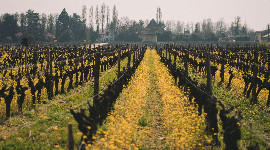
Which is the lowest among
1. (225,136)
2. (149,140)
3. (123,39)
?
(149,140)

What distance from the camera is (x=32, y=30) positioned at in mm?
75750

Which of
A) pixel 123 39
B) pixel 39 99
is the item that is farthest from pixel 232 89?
pixel 123 39

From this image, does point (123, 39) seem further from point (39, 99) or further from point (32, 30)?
point (39, 99)

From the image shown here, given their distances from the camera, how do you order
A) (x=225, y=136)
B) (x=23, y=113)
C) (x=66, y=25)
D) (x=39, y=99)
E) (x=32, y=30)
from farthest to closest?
(x=66, y=25), (x=32, y=30), (x=39, y=99), (x=23, y=113), (x=225, y=136)

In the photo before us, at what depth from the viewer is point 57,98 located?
31.5 feet

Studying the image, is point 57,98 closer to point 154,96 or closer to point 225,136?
point 154,96

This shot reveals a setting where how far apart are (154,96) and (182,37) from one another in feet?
244

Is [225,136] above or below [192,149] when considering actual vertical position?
above

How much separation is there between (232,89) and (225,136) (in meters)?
7.47

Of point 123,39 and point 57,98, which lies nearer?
point 57,98

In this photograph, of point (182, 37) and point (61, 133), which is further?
point (182, 37)

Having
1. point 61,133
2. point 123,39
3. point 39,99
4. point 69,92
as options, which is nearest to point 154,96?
point 69,92

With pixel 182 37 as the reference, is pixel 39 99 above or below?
below

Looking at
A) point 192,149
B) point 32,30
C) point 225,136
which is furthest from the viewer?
point 32,30
